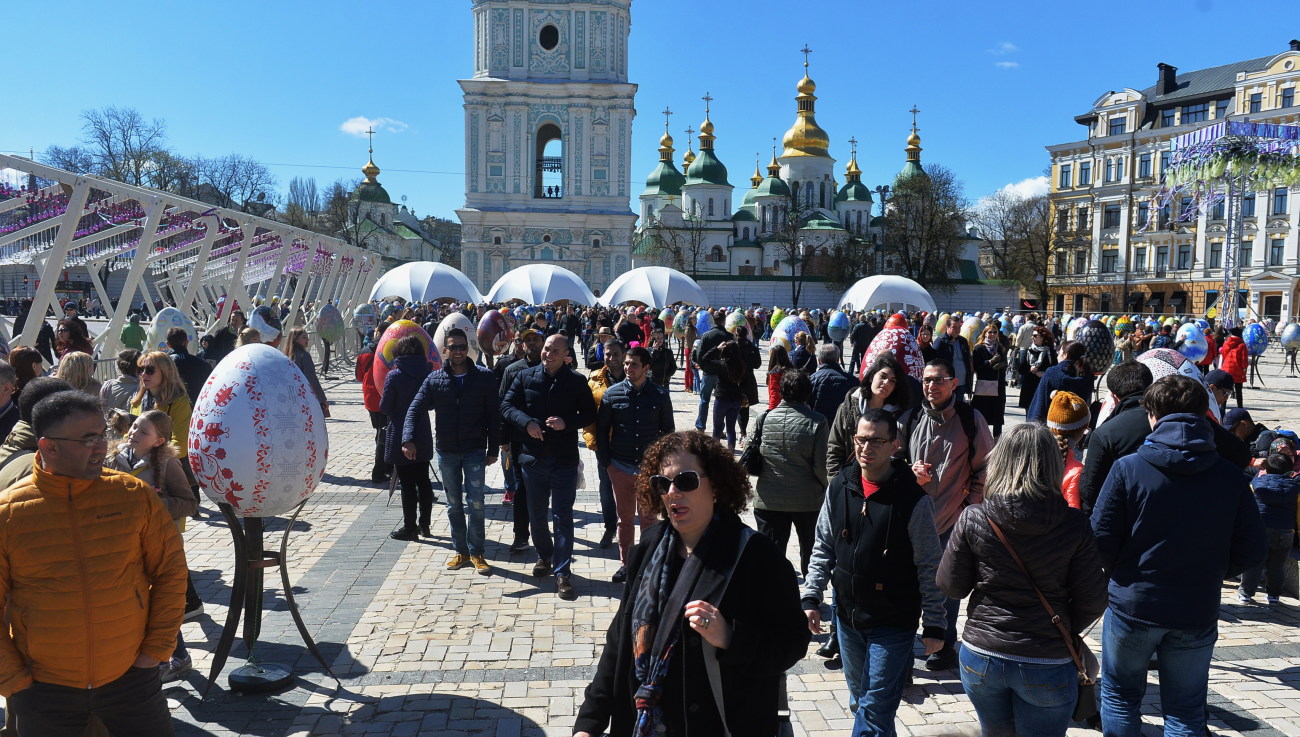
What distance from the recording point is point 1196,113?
5819cm

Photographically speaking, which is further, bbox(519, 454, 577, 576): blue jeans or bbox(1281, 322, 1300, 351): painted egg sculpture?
bbox(1281, 322, 1300, 351): painted egg sculpture

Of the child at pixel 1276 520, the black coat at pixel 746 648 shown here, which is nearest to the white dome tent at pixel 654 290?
the child at pixel 1276 520

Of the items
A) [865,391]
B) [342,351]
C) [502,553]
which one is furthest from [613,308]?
[865,391]

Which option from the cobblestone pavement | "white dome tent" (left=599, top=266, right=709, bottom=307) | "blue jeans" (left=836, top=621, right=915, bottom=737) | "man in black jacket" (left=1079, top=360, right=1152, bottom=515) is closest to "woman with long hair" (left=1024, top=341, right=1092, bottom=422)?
the cobblestone pavement

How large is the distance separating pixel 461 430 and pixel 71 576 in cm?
390

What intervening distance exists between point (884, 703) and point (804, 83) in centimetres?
8748

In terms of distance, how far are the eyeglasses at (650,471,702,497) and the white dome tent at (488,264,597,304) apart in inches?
1007

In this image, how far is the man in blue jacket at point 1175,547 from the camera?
3.66 meters

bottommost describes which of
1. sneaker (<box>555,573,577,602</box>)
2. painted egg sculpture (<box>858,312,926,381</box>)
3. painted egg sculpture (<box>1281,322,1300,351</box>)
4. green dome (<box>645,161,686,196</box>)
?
sneaker (<box>555,573,577,602</box>)

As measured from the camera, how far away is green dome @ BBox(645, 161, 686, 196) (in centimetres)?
8875

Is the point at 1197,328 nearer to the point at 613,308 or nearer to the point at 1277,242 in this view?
the point at 613,308

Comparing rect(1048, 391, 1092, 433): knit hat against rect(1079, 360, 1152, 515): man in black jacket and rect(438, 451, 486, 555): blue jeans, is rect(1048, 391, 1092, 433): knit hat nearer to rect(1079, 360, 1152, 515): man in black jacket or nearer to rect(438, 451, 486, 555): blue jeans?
rect(1079, 360, 1152, 515): man in black jacket

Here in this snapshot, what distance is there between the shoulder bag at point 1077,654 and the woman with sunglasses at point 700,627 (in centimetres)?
100

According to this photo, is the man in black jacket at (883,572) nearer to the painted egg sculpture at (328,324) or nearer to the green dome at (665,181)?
the painted egg sculpture at (328,324)
